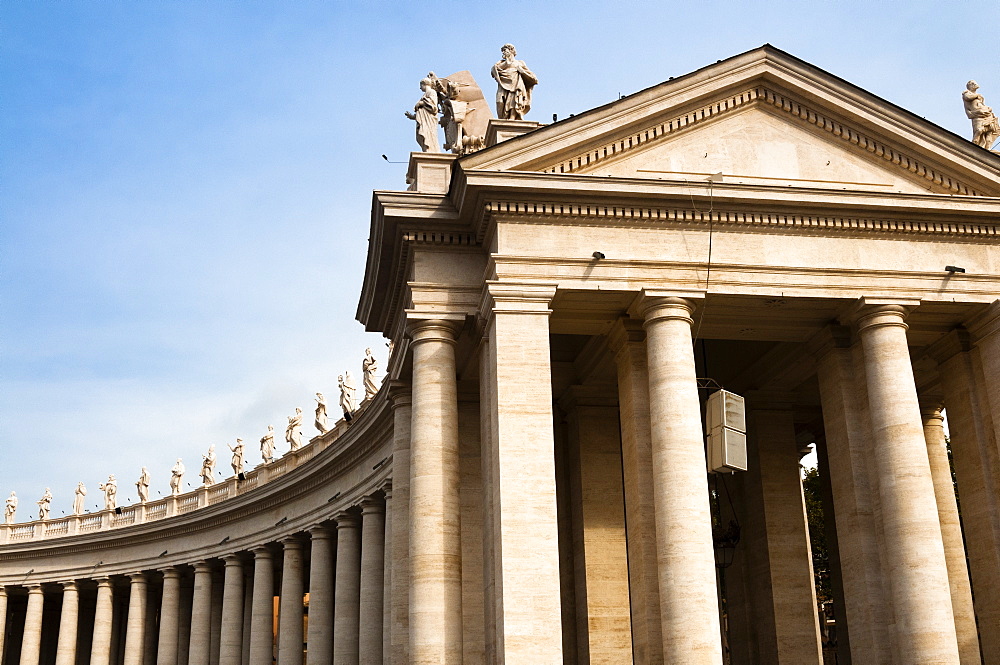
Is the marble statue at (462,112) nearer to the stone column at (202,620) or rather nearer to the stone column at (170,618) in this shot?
the stone column at (202,620)

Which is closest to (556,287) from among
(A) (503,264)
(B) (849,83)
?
(A) (503,264)

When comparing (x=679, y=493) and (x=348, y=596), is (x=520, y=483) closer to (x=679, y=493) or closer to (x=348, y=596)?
(x=679, y=493)

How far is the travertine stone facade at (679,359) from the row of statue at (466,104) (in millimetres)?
1474

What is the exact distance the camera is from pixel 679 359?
112 ft

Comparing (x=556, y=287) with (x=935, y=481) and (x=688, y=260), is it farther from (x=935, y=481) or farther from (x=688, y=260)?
(x=935, y=481)

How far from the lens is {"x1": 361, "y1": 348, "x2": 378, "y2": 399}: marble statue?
68.1m

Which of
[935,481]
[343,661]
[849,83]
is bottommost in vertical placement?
[343,661]

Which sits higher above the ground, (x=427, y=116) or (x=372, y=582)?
(x=427, y=116)

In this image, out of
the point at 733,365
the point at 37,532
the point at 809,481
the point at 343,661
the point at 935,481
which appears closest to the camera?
the point at 935,481

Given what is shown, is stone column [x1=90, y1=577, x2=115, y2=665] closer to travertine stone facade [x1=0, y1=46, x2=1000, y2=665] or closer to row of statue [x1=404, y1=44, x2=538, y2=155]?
travertine stone facade [x1=0, y1=46, x2=1000, y2=665]

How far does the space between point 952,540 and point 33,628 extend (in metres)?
75.1

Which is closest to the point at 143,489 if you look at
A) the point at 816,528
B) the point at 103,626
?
the point at 103,626

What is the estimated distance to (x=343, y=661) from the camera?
204 ft

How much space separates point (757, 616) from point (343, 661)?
2654 centimetres
